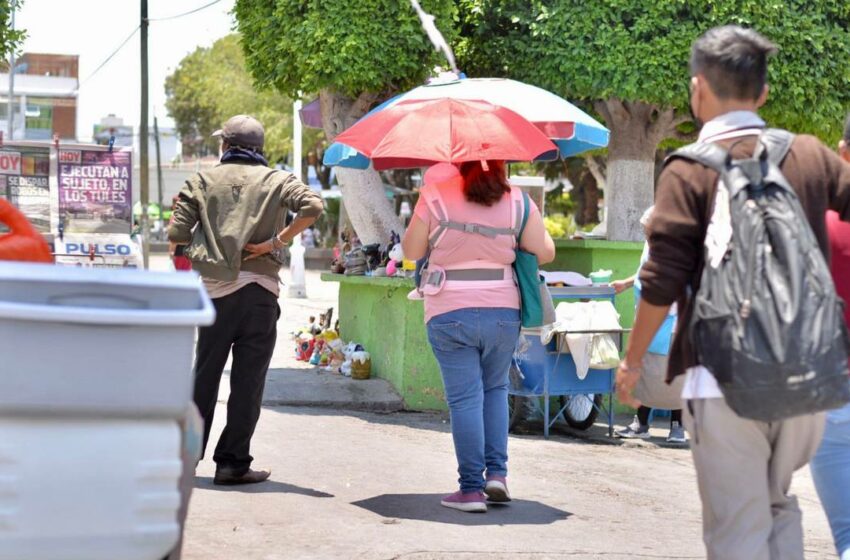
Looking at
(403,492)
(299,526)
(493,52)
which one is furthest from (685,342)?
(493,52)

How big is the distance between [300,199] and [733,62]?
132 inches

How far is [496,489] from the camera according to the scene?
645cm

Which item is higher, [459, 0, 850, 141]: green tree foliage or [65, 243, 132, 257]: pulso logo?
[459, 0, 850, 141]: green tree foliage

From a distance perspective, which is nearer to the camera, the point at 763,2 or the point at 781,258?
the point at 781,258

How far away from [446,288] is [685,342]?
2700 millimetres

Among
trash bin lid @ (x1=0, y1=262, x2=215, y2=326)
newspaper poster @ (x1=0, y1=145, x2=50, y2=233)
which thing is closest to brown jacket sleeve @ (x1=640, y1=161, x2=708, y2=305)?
trash bin lid @ (x1=0, y1=262, x2=215, y2=326)

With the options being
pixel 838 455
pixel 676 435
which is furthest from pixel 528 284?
pixel 676 435

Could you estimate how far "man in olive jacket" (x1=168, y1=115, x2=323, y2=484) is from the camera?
260 inches

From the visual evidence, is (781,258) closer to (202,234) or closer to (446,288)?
(446,288)

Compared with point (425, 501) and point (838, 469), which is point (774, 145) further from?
point (425, 501)

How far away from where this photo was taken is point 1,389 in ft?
10.4

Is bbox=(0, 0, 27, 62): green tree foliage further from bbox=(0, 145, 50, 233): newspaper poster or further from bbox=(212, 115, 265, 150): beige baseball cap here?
bbox=(212, 115, 265, 150): beige baseball cap

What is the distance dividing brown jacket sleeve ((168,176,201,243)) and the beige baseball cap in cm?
29

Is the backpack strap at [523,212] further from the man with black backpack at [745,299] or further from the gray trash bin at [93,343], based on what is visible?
the gray trash bin at [93,343]
